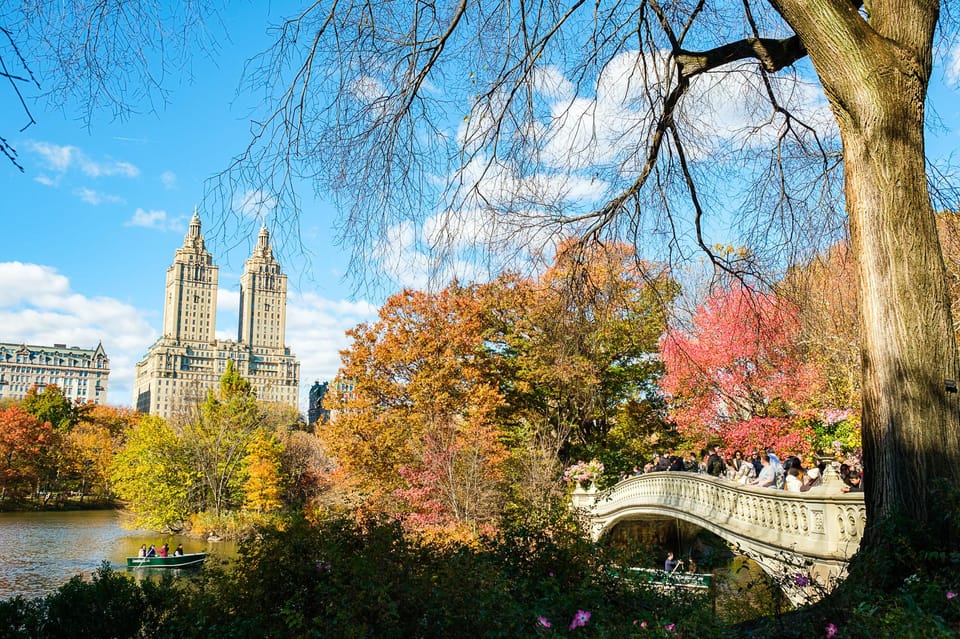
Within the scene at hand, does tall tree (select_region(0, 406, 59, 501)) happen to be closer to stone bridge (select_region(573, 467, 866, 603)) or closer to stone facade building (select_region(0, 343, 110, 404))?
stone bridge (select_region(573, 467, 866, 603))

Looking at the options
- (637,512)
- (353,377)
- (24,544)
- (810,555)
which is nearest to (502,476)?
(637,512)

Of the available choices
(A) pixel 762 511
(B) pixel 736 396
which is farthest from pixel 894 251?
(B) pixel 736 396

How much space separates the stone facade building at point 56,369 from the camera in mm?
156125

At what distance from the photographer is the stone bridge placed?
24.7ft

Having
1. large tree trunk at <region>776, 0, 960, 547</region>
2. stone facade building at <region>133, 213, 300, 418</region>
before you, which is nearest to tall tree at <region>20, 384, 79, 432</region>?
large tree trunk at <region>776, 0, 960, 547</region>

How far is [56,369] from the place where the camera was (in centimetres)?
15938

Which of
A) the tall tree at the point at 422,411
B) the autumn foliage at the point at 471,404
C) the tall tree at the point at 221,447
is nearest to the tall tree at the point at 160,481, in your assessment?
the tall tree at the point at 221,447

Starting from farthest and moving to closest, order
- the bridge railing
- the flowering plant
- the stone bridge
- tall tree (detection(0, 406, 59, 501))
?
tall tree (detection(0, 406, 59, 501)), the flowering plant, the bridge railing, the stone bridge

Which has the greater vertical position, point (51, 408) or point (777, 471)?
point (51, 408)

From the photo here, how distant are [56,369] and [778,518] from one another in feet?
593

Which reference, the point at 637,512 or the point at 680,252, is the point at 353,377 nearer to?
the point at 637,512

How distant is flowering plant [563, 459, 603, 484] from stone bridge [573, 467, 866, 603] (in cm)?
364

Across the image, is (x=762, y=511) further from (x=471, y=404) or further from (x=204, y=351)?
(x=204, y=351)

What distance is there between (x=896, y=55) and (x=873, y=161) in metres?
0.63
